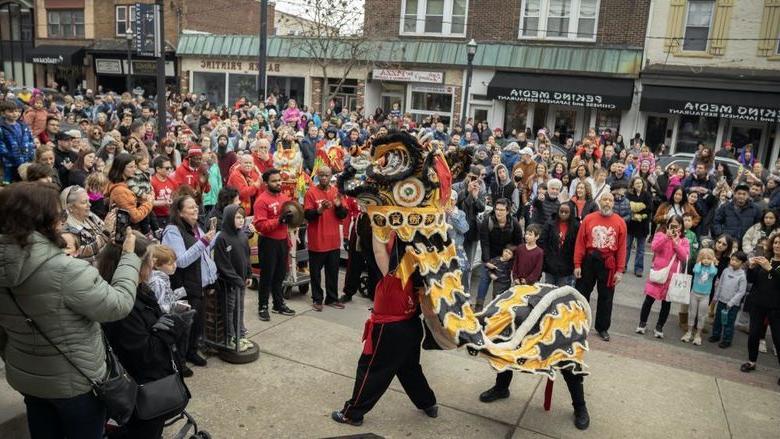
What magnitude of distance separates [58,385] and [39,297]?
0.49m

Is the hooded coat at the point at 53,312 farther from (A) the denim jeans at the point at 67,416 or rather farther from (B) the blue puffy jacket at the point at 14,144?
(B) the blue puffy jacket at the point at 14,144

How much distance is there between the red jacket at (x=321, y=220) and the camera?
741 cm

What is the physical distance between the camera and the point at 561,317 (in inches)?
192

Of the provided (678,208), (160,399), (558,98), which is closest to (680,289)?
(678,208)

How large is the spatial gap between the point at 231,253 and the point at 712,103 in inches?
719

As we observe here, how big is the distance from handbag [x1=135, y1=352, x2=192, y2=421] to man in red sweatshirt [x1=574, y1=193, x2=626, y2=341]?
5.30 m

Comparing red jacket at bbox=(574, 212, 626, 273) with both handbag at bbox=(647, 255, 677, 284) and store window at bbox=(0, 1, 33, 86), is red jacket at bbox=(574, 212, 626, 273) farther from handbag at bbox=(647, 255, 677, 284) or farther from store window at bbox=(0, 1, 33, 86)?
store window at bbox=(0, 1, 33, 86)

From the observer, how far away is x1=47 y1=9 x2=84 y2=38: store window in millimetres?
33031

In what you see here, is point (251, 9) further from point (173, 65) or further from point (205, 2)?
point (173, 65)

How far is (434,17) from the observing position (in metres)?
24.0

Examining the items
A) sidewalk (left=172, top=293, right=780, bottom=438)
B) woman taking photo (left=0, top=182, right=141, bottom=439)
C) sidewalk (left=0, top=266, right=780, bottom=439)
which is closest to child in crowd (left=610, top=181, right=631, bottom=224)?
sidewalk (left=0, top=266, right=780, bottom=439)

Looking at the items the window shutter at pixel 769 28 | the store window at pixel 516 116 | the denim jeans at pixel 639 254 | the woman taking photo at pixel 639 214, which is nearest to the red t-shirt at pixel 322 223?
the woman taking photo at pixel 639 214

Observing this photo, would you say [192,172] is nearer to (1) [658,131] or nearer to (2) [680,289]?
(2) [680,289]

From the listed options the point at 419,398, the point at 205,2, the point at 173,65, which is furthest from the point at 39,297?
the point at 205,2
